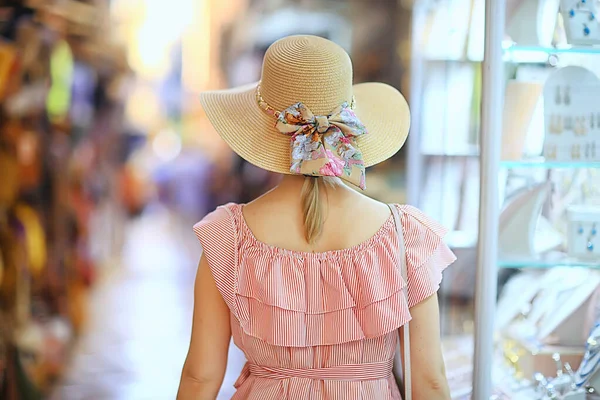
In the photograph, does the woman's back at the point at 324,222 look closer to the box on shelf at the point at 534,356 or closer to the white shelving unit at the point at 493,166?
the white shelving unit at the point at 493,166

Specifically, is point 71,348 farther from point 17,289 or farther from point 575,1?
point 575,1

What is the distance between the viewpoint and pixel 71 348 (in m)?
4.10

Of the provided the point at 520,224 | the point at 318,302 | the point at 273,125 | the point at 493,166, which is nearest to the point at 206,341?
the point at 318,302

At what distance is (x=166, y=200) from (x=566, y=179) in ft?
9.40

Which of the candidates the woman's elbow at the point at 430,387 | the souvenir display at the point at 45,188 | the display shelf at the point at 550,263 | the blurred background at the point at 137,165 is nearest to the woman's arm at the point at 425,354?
the woman's elbow at the point at 430,387

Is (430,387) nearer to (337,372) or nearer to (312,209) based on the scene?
(337,372)

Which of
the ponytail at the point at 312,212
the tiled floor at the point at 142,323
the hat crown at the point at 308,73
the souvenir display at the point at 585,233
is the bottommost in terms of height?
the tiled floor at the point at 142,323

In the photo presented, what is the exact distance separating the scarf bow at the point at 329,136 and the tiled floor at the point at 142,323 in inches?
102

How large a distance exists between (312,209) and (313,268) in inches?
4.6

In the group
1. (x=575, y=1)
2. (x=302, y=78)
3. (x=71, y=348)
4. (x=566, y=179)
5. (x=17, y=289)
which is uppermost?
(x=575, y=1)

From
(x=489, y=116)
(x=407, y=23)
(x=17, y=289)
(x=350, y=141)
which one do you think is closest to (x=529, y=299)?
(x=489, y=116)

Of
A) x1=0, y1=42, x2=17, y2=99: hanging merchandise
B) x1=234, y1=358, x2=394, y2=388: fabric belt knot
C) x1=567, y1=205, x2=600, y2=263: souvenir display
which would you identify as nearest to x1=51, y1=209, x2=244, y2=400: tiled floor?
x1=0, y1=42, x2=17, y2=99: hanging merchandise

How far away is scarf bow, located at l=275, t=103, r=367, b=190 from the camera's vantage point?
53.7 inches

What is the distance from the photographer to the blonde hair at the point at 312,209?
4.39 ft
